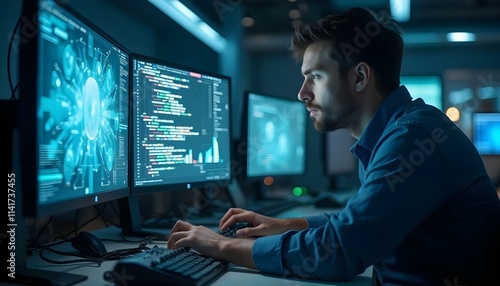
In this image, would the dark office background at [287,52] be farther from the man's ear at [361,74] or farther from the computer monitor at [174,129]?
the man's ear at [361,74]

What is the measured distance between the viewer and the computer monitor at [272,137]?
2111mm

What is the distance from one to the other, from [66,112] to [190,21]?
1.30 metres

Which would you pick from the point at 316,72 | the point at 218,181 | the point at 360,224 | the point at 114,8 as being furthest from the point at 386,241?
the point at 114,8

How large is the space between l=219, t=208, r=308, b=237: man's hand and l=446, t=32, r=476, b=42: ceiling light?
307 cm

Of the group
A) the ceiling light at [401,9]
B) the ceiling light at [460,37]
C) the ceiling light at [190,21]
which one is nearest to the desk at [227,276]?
the ceiling light at [190,21]

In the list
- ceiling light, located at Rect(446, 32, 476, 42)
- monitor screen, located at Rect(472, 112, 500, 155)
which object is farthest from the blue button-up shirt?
ceiling light, located at Rect(446, 32, 476, 42)

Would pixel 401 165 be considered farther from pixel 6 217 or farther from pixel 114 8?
pixel 114 8

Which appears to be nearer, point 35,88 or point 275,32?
point 35,88

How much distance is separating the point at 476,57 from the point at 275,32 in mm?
1854

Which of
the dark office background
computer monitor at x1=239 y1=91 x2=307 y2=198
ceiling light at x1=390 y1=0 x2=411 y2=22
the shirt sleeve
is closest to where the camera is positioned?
the shirt sleeve

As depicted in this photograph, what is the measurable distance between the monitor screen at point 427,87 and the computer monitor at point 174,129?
2226 millimetres

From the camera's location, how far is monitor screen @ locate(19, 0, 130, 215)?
0.77m

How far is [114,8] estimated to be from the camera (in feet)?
6.46

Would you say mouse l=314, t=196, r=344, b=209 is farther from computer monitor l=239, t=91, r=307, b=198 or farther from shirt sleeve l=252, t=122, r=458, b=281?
shirt sleeve l=252, t=122, r=458, b=281
